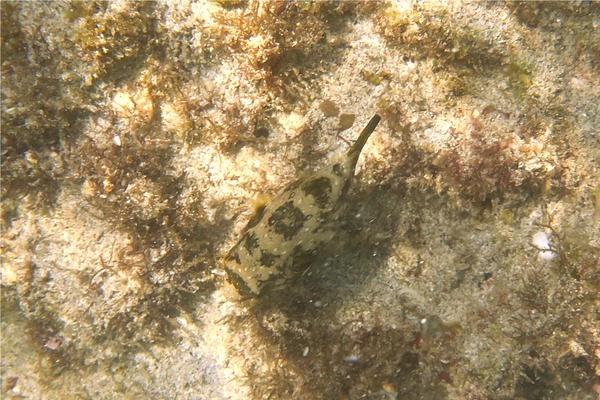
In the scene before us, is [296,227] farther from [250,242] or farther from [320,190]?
[250,242]

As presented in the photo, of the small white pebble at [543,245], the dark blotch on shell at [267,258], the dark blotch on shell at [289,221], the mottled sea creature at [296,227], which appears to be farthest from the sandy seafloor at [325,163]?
the dark blotch on shell at [267,258]

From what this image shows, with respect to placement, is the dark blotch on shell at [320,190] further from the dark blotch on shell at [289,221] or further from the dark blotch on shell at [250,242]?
the dark blotch on shell at [250,242]

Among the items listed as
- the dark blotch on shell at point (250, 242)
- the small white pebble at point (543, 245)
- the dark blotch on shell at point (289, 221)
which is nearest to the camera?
the dark blotch on shell at point (289, 221)

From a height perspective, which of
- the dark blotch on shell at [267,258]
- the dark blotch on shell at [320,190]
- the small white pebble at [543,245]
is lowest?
the dark blotch on shell at [267,258]

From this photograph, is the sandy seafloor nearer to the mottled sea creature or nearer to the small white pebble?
the small white pebble

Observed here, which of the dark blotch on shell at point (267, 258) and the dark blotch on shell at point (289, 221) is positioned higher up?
the dark blotch on shell at point (289, 221)

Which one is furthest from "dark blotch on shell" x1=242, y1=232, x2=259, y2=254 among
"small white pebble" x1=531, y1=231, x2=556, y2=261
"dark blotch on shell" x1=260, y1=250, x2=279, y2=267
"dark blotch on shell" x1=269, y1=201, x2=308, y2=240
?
"small white pebble" x1=531, y1=231, x2=556, y2=261

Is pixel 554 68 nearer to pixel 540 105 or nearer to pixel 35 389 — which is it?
pixel 540 105
